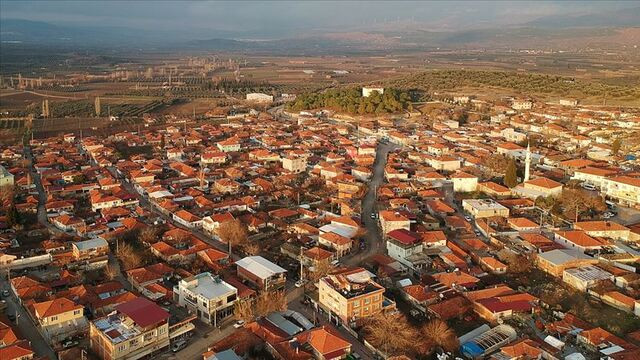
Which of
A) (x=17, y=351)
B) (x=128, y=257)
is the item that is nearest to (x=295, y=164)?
(x=128, y=257)

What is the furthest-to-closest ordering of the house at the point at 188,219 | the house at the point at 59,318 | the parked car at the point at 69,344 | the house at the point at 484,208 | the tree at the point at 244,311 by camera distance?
the house at the point at 484,208 < the house at the point at 188,219 < the tree at the point at 244,311 < the house at the point at 59,318 < the parked car at the point at 69,344

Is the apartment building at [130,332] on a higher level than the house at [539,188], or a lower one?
lower

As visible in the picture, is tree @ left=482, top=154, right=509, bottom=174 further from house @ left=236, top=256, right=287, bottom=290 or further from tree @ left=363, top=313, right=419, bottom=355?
tree @ left=363, top=313, right=419, bottom=355

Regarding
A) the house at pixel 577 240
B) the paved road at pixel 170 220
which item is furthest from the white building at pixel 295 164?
the house at pixel 577 240

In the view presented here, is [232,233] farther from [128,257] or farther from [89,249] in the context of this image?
[89,249]

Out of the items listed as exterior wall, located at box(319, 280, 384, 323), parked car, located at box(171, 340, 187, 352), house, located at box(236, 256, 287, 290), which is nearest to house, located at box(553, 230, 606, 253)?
exterior wall, located at box(319, 280, 384, 323)

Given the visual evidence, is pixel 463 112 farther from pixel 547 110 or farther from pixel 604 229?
pixel 604 229

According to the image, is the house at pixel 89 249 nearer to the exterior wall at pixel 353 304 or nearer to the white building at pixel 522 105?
the exterior wall at pixel 353 304
